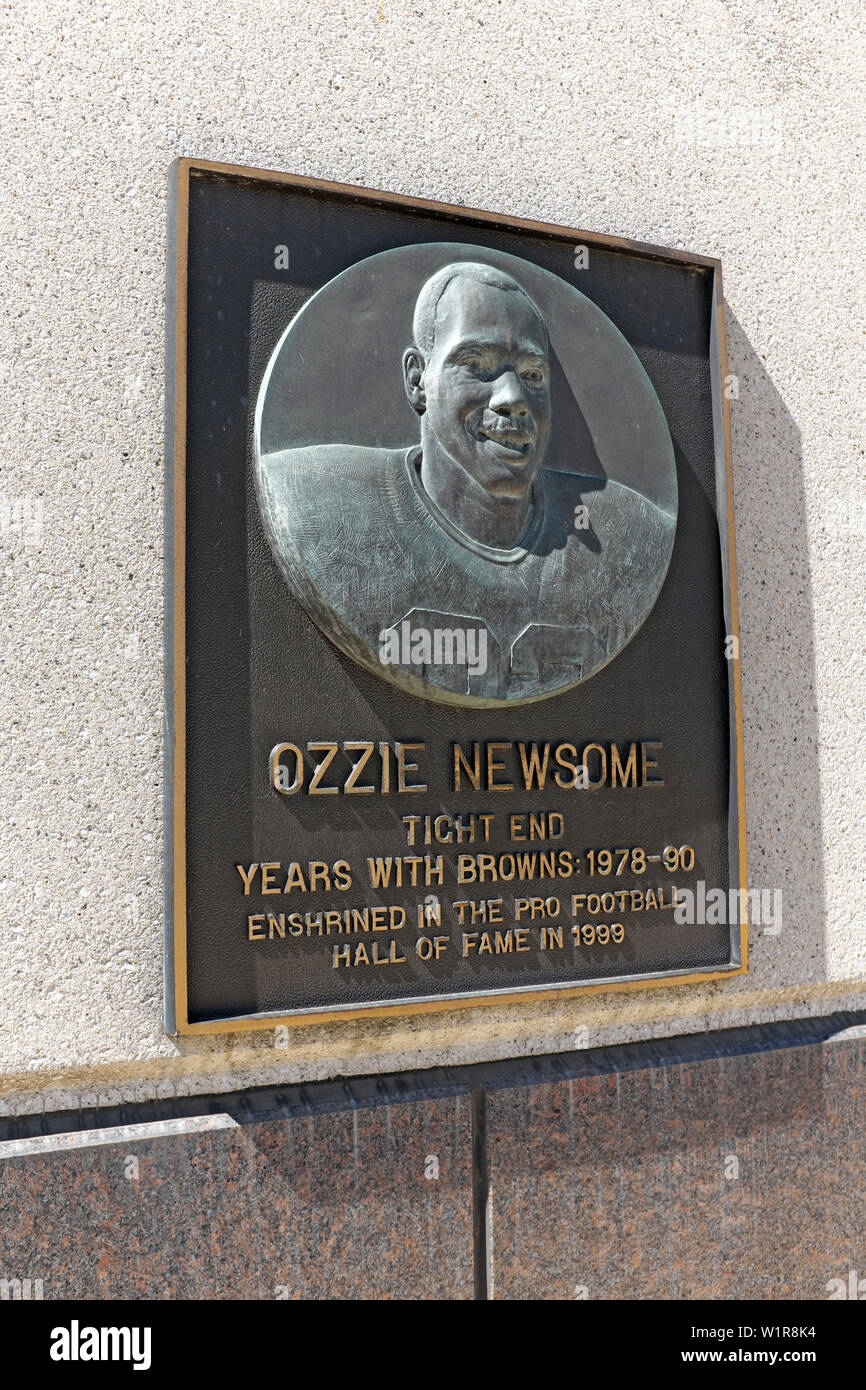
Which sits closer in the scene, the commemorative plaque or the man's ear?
the commemorative plaque

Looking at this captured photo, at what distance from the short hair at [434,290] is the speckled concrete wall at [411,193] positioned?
1.27 ft

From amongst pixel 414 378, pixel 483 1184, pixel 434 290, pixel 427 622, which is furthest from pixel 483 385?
pixel 483 1184

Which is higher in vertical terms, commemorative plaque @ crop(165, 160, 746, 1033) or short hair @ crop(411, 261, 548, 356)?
short hair @ crop(411, 261, 548, 356)

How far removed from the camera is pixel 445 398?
272 cm

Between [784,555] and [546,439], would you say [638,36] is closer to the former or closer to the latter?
[546,439]

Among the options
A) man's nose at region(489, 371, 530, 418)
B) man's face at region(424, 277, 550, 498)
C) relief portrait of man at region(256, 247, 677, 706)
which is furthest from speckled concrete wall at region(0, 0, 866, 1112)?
man's nose at region(489, 371, 530, 418)

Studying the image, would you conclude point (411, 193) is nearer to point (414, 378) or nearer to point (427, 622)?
point (414, 378)

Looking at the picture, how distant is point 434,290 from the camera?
2748 mm

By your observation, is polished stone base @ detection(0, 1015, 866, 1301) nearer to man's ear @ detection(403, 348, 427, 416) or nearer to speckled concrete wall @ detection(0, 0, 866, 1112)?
speckled concrete wall @ detection(0, 0, 866, 1112)

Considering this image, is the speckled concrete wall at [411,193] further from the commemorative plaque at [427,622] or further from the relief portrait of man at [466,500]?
the relief portrait of man at [466,500]

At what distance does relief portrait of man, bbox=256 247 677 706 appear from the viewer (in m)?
2.61

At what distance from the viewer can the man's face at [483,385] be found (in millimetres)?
2719

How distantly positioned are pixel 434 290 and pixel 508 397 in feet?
1.14

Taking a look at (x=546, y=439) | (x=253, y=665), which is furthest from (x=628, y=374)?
(x=253, y=665)
